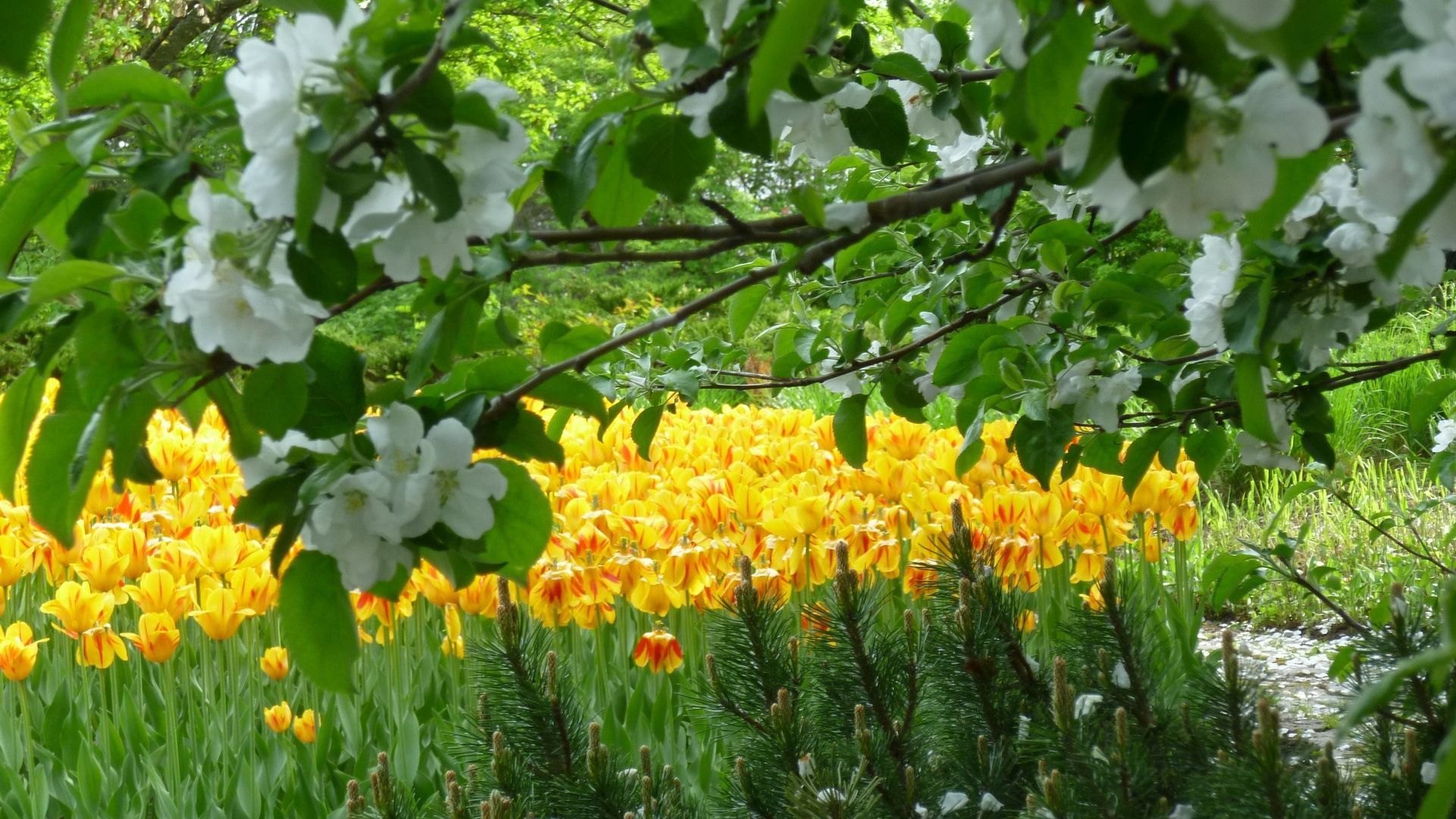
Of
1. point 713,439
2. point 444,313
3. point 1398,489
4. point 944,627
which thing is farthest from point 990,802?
point 1398,489

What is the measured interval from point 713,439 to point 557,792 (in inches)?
80.2

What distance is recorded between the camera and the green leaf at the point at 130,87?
2.31 feet

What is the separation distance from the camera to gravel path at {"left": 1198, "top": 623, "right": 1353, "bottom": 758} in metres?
3.24

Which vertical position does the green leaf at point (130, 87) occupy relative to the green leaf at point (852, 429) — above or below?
above

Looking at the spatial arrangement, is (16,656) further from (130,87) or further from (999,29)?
(999,29)

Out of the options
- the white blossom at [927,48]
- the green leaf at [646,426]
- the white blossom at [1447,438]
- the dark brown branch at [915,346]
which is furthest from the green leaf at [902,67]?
the white blossom at [1447,438]

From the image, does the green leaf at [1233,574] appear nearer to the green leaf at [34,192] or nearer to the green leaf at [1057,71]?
the green leaf at [1057,71]

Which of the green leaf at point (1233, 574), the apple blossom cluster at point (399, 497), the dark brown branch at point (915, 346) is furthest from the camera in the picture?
the green leaf at point (1233, 574)

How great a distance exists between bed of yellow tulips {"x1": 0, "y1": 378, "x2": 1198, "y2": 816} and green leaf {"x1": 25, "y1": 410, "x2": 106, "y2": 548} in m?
1.42

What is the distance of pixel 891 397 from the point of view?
1.67 metres

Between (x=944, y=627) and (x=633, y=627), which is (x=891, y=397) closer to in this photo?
(x=944, y=627)

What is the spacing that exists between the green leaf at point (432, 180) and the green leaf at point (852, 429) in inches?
39.7

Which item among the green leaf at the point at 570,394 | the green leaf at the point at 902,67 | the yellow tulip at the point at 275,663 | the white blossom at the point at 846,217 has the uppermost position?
the green leaf at the point at 902,67

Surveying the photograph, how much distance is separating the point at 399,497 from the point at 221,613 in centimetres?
174
